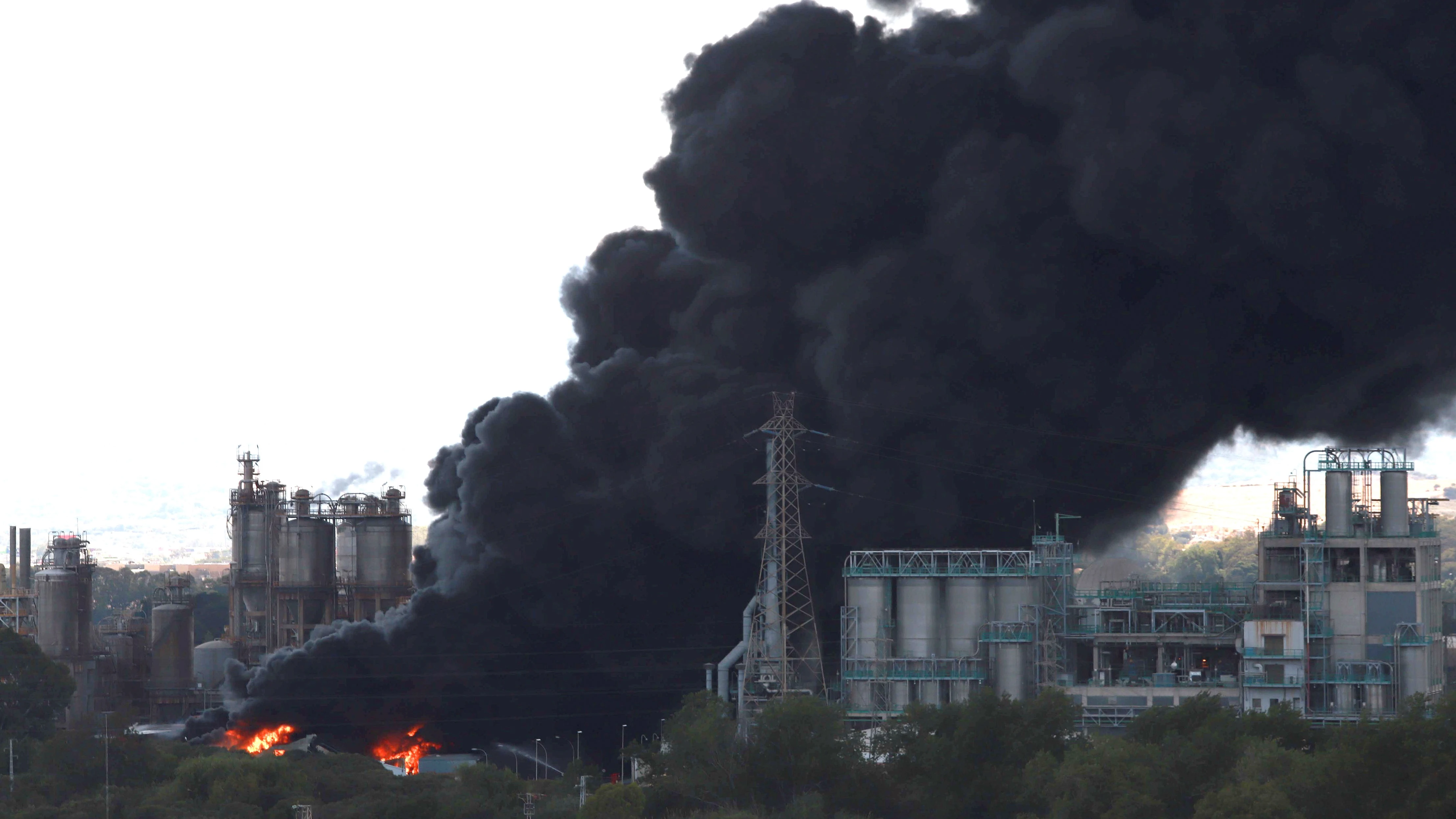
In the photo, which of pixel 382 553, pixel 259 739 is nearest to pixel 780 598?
pixel 259 739

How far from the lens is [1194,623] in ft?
238

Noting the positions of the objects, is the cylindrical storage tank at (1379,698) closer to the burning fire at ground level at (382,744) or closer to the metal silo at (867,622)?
the metal silo at (867,622)

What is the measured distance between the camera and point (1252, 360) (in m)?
82.9

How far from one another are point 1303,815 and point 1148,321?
3546 centimetres

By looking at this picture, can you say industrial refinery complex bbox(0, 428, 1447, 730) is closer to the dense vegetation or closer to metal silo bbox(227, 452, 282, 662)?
the dense vegetation

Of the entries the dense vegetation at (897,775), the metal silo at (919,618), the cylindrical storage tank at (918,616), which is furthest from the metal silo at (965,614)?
the dense vegetation at (897,775)

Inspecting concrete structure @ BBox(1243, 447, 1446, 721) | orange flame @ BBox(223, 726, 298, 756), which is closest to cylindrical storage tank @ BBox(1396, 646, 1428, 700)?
concrete structure @ BBox(1243, 447, 1446, 721)

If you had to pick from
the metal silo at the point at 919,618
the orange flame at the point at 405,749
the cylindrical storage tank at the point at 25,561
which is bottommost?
the orange flame at the point at 405,749

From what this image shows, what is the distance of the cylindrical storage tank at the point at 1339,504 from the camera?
229ft

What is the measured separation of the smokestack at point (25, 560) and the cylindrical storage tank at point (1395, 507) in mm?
69858

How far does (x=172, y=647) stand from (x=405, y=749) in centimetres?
2858

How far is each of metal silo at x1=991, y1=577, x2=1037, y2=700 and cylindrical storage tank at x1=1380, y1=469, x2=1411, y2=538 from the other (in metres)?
12.2

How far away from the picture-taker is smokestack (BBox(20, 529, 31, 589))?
355 ft

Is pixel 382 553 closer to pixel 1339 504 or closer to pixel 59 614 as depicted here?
pixel 59 614
